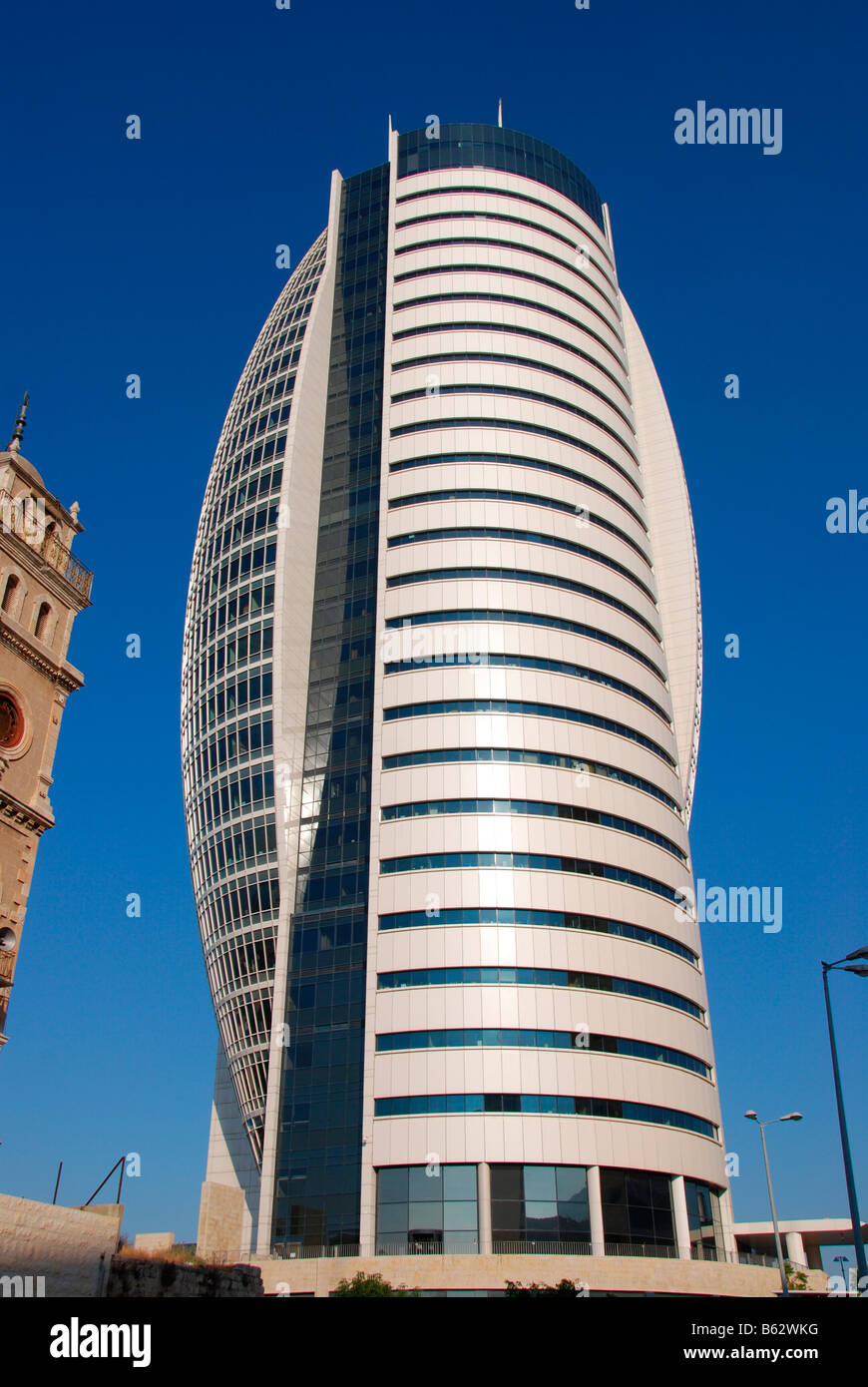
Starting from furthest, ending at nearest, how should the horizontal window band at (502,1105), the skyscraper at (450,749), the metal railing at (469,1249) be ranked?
the skyscraper at (450,749), the horizontal window band at (502,1105), the metal railing at (469,1249)

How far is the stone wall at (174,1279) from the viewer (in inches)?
945

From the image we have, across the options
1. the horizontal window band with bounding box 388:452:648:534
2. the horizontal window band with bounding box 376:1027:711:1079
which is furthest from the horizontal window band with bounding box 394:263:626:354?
the horizontal window band with bounding box 376:1027:711:1079

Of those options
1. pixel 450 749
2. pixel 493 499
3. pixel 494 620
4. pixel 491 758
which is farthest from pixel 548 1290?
pixel 493 499

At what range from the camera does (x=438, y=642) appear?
70438 millimetres

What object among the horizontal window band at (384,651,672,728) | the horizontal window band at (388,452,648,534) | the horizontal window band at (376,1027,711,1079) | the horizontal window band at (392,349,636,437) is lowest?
the horizontal window band at (376,1027,711,1079)

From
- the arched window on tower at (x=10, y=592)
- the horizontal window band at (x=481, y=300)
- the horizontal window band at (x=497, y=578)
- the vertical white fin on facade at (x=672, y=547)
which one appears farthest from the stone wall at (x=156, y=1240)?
the horizontal window band at (x=481, y=300)

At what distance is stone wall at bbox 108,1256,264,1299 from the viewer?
24000 millimetres

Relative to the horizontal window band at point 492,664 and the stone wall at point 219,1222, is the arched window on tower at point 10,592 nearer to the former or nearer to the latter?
the stone wall at point 219,1222

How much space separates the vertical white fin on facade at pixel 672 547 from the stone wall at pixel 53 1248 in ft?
205

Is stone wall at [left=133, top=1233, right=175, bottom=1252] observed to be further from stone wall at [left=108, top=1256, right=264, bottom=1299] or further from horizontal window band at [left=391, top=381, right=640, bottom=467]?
horizontal window band at [left=391, top=381, right=640, bottom=467]

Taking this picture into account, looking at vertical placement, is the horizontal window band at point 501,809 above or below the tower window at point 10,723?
above

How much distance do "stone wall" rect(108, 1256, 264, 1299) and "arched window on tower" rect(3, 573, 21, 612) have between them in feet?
55.4

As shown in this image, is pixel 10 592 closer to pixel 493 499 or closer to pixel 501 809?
pixel 501 809
